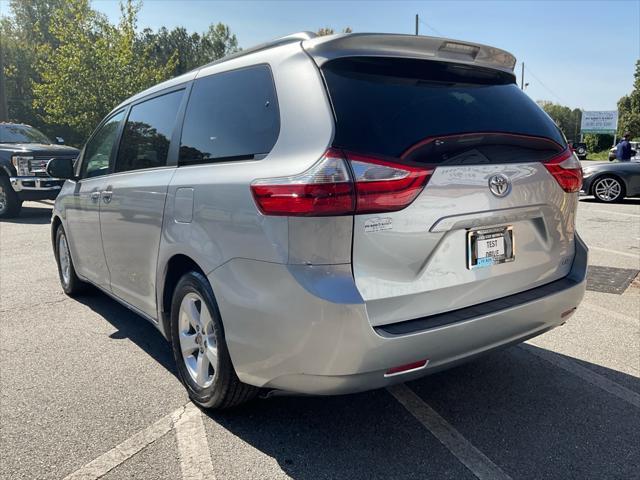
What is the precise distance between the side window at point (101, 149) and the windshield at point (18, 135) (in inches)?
355

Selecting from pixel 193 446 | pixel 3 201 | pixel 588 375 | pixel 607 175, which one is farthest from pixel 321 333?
pixel 607 175

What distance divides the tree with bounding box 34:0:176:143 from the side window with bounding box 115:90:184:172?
1926 cm

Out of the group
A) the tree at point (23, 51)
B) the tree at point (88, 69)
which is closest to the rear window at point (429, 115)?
the tree at point (88, 69)

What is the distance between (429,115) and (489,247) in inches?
26.5

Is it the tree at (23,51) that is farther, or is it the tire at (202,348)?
the tree at (23,51)

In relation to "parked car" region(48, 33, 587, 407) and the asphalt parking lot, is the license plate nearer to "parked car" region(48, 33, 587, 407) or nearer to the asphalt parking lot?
"parked car" region(48, 33, 587, 407)

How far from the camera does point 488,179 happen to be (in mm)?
2420

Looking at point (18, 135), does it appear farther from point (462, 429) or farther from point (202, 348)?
point (462, 429)

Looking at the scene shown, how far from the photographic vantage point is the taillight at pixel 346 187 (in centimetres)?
211

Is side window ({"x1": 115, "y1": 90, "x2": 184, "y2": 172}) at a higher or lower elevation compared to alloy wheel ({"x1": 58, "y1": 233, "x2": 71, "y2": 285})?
higher

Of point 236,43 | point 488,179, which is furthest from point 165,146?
point 236,43

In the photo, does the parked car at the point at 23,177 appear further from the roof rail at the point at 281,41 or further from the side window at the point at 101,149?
the roof rail at the point at 281,41

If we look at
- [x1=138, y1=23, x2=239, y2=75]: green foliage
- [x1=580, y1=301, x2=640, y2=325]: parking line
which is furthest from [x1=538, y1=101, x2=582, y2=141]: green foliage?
[x1=580, y1=301, x2=640, y2=325]: parking line

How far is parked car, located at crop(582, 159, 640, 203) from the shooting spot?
12289 mm
